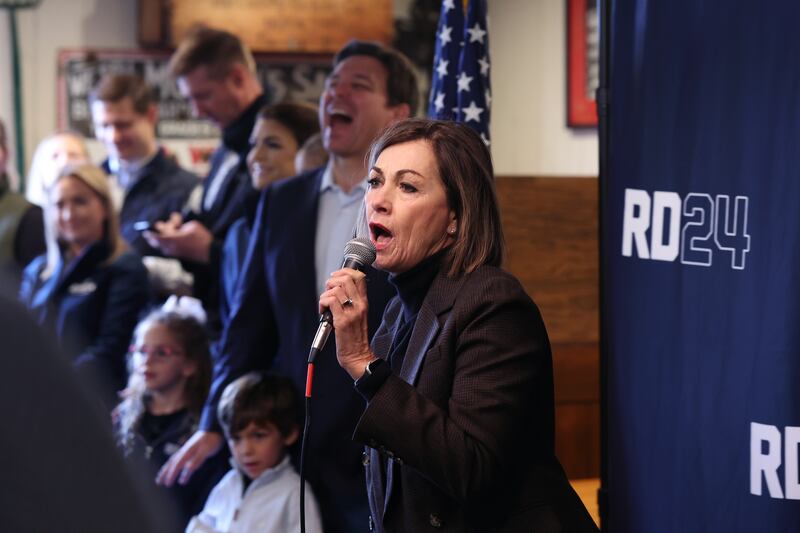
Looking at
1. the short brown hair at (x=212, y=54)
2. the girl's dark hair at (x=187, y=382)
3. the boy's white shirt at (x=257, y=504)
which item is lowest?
the boy's white shirt at (x=257, y=504)

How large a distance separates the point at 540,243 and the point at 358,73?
149 cm

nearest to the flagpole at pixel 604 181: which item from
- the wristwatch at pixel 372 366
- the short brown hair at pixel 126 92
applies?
the wristwatch at pixel 372 366

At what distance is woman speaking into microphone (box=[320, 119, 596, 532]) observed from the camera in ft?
5.99

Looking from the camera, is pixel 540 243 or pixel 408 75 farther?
pixel 540 243

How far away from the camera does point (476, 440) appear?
182 centimetres

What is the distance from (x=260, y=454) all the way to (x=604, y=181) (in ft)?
4.32

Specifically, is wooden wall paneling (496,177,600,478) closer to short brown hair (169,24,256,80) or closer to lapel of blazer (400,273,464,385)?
short brown hair (169,24,256,80)

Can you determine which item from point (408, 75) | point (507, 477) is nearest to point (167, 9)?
point (408, 75)

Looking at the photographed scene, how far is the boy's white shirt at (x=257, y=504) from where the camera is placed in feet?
10.9

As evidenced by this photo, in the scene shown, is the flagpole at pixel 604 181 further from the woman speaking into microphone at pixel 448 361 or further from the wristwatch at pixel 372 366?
the wristwatch at pixel 372 366

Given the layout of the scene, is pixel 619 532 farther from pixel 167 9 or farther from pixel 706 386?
pixel 167 9

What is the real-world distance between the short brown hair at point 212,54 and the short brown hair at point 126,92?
66 cm

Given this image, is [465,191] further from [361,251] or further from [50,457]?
[50,457]

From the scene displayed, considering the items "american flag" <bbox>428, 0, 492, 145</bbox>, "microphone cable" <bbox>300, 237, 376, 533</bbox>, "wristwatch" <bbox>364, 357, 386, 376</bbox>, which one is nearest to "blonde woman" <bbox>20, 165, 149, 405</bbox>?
"american flag" <bbox>428, 0, 492, 145</bbox>
